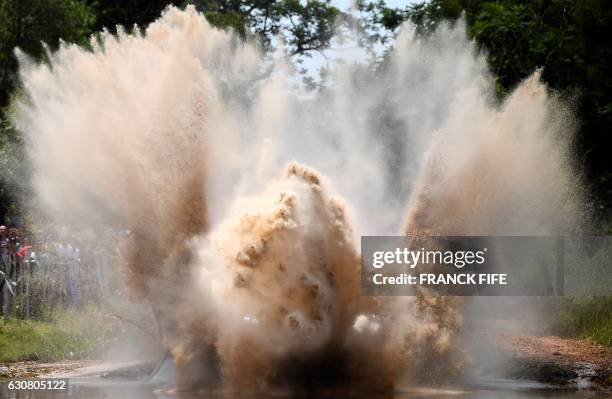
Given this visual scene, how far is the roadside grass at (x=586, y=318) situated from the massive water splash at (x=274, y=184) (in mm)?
2050

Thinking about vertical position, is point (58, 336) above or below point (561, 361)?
above

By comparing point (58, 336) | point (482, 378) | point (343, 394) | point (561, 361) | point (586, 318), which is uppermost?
point (586, 318)

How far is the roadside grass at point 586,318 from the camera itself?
24391 millimetres

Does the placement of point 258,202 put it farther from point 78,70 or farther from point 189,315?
point 78,70

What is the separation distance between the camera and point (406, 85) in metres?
31.4

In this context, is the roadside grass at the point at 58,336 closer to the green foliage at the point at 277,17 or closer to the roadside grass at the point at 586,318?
the roadside grass at the point at 586,318

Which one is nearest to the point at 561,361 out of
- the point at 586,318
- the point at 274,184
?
the point at 586,318

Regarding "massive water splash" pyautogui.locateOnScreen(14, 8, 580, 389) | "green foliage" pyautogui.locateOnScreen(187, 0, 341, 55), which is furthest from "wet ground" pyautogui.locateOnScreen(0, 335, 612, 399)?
"green foliage" pyautogui.locateOnScreen(187, 0, 341, 55)

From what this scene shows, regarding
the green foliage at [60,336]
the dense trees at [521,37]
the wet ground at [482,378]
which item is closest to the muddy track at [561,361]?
the wet ground at [482,378]

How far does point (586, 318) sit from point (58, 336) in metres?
10.2

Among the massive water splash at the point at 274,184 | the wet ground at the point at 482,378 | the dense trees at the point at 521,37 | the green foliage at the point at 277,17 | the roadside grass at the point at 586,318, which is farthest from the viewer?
the green foliage at the point at 277,17

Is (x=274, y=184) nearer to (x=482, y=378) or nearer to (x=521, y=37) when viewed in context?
(x=482, y=378)

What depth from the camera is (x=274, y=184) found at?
19141 millimetres

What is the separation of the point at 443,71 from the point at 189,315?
40.1ft
